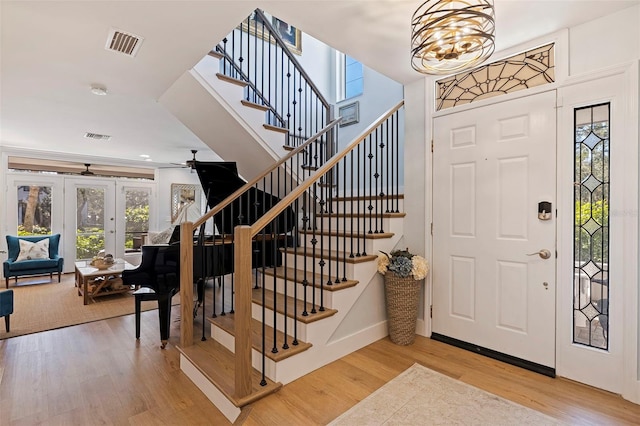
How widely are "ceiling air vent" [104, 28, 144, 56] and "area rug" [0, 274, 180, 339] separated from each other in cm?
318

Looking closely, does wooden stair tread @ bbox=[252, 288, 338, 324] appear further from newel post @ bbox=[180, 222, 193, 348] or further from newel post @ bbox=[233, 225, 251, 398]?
newel post @ bbox=[180, 222, 193, 348]

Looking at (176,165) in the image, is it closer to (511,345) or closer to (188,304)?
(188,304)

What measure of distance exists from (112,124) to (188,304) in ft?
10.8

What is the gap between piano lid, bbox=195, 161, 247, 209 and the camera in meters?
3.28

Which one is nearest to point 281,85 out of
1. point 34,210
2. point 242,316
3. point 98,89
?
point 98,89

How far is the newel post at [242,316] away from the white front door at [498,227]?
5.97 ft

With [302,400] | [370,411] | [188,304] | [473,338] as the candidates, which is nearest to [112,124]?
[188,304]

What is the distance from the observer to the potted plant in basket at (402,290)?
8.75 ft

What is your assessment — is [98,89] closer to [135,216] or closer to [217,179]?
[217,179]

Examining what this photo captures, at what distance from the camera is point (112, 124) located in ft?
14.4

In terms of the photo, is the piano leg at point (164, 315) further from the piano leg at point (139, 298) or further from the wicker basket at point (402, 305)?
the wicker basket at point (402, 305)

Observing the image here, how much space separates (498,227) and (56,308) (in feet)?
18.1

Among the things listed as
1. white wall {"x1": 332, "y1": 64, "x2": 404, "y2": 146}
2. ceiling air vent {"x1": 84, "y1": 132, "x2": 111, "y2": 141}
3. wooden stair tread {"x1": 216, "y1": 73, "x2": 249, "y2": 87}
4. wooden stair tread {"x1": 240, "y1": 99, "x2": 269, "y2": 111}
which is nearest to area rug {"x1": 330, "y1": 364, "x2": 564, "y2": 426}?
wooden stair tread {"x1": 240, "y1": 99, "x2": 269, "y2": 111}

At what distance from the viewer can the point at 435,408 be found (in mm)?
1865
